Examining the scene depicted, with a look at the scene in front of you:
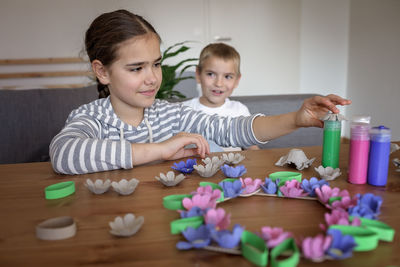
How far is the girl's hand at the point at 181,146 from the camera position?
89 centimetres

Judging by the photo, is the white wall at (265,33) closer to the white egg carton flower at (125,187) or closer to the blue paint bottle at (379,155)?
the blue paint bottle at (379,155)

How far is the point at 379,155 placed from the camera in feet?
2.18

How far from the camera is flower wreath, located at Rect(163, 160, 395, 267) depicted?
402mm

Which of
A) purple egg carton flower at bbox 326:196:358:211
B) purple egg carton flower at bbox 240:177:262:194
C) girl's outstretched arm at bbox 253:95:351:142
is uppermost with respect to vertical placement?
girl's outstretched arm at bbox 253:95:351:142

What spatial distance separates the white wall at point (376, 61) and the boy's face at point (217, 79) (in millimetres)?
2055

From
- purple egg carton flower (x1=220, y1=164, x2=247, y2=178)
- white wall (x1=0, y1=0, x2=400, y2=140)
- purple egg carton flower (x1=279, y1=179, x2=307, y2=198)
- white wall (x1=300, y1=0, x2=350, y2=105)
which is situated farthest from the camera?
white wall (x1=300, y1=0, x2=350, y2=105)

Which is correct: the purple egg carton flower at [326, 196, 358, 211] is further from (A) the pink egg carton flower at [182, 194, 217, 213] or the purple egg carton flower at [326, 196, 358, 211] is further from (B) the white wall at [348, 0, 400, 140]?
(B) the white wall at [348, 0, 400, 140]

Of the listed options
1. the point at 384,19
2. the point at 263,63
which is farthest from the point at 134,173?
the point at 263,63

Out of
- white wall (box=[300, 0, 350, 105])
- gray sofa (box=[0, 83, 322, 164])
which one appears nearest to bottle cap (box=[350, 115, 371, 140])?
gray sofa (box=[0, 83, 322, 164])

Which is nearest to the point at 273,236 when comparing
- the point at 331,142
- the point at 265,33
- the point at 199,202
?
the point at 199,202

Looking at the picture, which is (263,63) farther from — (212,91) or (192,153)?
(192,153)

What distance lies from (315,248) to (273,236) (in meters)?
0.06

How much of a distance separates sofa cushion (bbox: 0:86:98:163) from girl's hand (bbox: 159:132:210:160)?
0.96 metres

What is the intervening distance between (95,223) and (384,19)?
3.71 m
